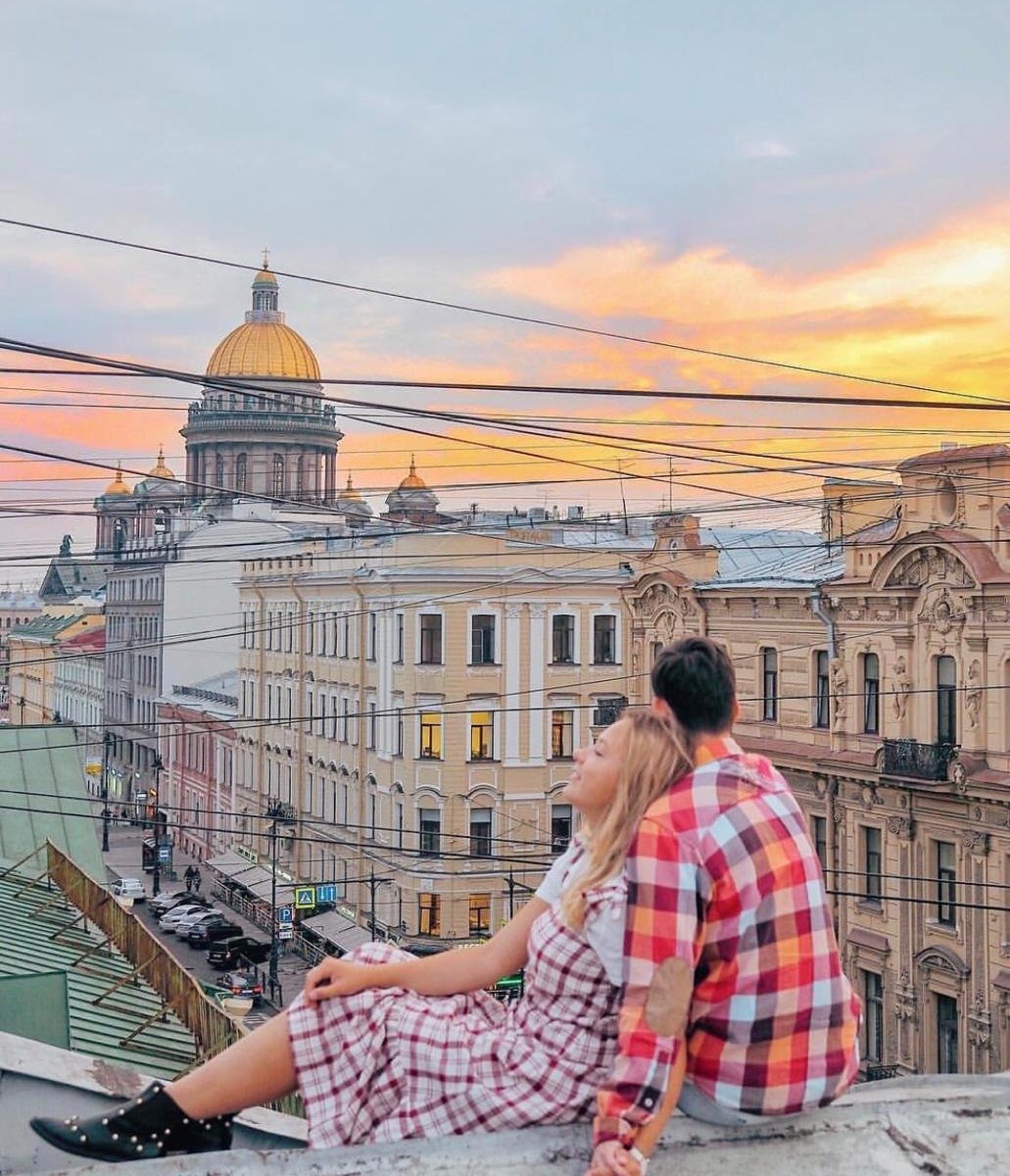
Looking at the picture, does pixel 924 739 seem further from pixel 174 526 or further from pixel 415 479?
pixel 174 526

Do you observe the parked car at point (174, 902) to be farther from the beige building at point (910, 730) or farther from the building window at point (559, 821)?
the beige building at point (910, 730)

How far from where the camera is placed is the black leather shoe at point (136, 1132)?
3322 mm

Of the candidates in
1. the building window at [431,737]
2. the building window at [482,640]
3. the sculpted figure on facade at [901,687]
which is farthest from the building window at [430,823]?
the sculpted figure on facade at [901,687]

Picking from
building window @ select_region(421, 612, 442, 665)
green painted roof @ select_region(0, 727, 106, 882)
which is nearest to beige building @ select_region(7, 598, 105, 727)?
building window @ select_region(421, 612, 442, 665)

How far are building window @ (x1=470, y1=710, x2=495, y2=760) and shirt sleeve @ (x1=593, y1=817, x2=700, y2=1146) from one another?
30.7m

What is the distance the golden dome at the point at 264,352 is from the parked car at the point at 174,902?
146 feet

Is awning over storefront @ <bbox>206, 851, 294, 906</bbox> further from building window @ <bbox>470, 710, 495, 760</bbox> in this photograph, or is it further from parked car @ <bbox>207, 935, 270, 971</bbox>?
building window @ <bbox>470, 710, 495, 760</bbox>

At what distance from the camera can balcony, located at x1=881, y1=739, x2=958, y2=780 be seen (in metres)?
20.3

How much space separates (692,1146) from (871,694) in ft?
64.0

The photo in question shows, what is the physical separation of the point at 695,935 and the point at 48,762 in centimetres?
1349

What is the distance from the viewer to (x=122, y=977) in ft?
31.9

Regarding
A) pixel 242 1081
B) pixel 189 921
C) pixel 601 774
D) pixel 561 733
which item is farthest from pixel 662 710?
pixel 189 921

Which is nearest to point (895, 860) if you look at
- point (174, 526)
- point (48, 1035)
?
point (48, 1035)

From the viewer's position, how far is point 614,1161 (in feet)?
9.73
